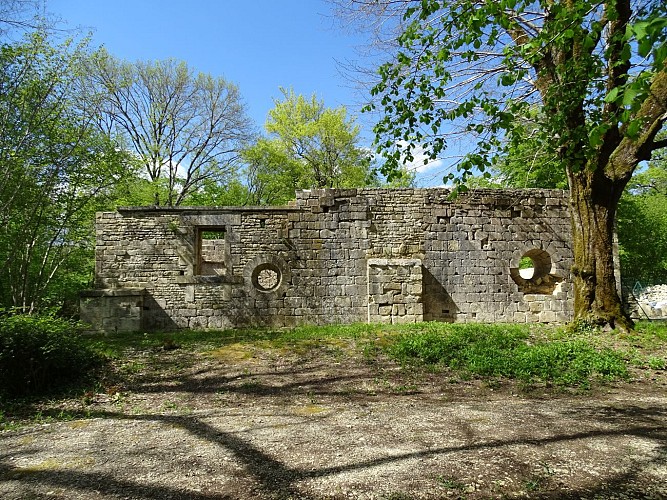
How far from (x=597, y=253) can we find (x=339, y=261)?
5.71 meters

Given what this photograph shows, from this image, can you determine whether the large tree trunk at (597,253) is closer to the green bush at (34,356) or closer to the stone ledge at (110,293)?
Answer: the green bush at (34,356)

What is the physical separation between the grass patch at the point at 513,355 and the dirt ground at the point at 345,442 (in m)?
0.42

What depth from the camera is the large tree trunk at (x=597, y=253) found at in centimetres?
786

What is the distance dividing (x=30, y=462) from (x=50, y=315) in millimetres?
3674

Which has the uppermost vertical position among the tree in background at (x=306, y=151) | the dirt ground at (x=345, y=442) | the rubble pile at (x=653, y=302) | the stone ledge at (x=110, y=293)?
the tree in background at (x=306, y=151)

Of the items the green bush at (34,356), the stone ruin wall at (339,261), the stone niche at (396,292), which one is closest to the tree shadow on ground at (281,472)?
the green bush at (34,356)

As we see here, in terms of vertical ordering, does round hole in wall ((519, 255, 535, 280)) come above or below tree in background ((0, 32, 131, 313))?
below

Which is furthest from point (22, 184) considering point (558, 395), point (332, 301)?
point (558, 395)

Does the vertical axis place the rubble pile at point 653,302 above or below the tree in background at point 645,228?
below

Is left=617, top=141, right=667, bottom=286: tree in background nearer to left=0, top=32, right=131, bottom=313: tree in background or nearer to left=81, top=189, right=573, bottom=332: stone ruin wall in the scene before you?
left=81, top=189, right=573, bottom=332: stone ruin wall

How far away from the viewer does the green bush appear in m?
5.43

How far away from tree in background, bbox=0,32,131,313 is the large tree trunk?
33.7ft

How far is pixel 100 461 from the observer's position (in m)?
3.20

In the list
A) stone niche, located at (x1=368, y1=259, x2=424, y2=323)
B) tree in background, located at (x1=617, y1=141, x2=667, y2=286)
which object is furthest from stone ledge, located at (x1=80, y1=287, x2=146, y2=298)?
tree in background, located at (x1=617, y1=141, x2=667, y2=286)
